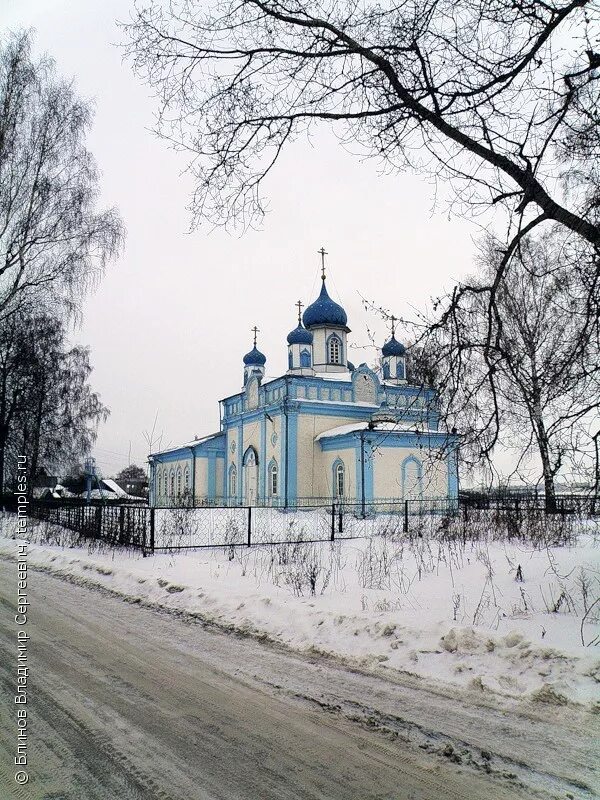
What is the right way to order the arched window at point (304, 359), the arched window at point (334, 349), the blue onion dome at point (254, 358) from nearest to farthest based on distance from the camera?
the arched window at point (304, 359) < the arched window at point (334, 349) < the blue onion dome at point (254, 358)

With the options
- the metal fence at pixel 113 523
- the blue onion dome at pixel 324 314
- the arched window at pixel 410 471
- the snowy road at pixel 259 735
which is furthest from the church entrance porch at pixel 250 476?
the snowy road at pixel 259 735

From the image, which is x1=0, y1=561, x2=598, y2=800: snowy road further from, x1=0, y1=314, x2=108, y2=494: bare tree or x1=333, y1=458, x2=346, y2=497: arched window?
x1=333, y1=458, x2=346, y2=497: arched window

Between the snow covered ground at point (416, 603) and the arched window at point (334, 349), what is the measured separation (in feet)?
68.6

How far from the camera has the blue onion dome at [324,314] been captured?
32.3m

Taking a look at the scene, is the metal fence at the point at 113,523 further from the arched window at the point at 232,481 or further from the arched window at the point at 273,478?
the arched window at the point at 232,481

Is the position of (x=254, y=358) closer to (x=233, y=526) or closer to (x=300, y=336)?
(x=300, y=336)

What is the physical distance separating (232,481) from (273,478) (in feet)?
16.4

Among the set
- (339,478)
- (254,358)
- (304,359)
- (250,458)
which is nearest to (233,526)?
(339,478)

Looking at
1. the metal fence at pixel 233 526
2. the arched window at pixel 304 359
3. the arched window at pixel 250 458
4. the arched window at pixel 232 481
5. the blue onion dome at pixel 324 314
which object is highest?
the blue onion dome at pixel 324 314

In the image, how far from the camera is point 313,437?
28.2 metres

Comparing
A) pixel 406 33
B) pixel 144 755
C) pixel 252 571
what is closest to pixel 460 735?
pixel 144 755

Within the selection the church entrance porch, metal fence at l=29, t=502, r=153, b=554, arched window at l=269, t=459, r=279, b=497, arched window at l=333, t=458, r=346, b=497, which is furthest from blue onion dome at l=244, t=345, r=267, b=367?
metal fence at l=29, t=502, r=153, b=554

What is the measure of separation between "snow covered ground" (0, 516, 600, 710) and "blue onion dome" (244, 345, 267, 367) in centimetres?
2559

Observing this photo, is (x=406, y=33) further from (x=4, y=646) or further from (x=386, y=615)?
(x=4, y=646)
